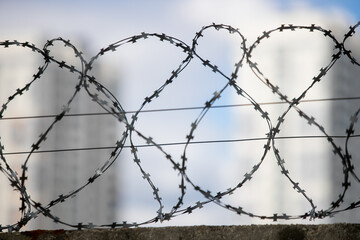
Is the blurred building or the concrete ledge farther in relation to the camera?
the blurred building

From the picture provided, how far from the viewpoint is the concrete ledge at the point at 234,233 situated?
4867 mm

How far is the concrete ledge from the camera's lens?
4.87 m

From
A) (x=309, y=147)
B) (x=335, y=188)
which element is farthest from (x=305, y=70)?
(x=335, y=188)

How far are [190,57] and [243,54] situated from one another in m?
0.40

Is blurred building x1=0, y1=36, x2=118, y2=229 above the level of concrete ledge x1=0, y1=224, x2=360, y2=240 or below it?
above

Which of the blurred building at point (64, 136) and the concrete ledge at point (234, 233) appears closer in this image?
the concrete ledge at point (234, 233)

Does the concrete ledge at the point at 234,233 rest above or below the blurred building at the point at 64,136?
below

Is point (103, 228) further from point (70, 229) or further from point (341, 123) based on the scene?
point (341, 123)

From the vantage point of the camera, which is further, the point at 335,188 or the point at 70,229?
the point at 335,188

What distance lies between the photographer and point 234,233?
494 cm

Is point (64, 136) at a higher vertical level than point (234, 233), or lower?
higher

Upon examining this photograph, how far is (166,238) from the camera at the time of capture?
16.3 ft

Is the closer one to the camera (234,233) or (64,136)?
(234,233)

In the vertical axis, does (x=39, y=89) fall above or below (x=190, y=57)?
above
